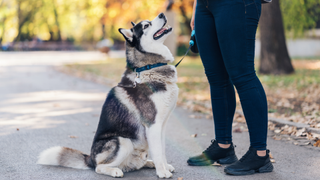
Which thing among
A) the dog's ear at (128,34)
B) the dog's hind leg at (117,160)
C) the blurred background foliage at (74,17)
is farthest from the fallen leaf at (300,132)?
the blurred background foliage at (74,17)

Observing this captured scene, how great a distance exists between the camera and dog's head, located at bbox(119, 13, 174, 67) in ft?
9.55

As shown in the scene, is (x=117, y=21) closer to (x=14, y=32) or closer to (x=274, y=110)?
(x=274, y=110)

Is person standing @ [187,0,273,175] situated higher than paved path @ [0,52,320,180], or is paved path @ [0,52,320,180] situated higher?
person standing @ [187,0,273,175]

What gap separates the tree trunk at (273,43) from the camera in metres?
10.6

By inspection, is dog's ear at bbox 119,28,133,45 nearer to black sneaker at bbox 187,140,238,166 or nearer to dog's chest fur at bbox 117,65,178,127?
dog's chest fur at bbox 117,65,178,127

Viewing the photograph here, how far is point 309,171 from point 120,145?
1760 mm

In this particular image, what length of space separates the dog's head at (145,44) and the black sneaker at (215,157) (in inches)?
41.1

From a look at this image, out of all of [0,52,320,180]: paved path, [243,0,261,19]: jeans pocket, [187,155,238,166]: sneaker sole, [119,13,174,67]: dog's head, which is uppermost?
[243,0,261,19]: jeans pocket

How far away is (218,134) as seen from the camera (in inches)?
123

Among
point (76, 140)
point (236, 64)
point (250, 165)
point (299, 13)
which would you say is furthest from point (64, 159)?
point (299, 13)

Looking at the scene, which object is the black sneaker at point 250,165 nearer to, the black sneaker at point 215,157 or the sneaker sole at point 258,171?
the sneaker sole at point 258,171

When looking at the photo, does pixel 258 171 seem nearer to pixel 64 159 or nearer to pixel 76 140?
pixel 64 159

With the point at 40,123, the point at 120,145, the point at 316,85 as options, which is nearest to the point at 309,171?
the point at 120,145

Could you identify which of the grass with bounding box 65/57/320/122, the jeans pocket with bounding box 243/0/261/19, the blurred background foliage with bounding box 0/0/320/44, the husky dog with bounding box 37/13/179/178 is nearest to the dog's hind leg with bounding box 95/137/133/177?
the husky dog with bounding box 37/13/179/178
